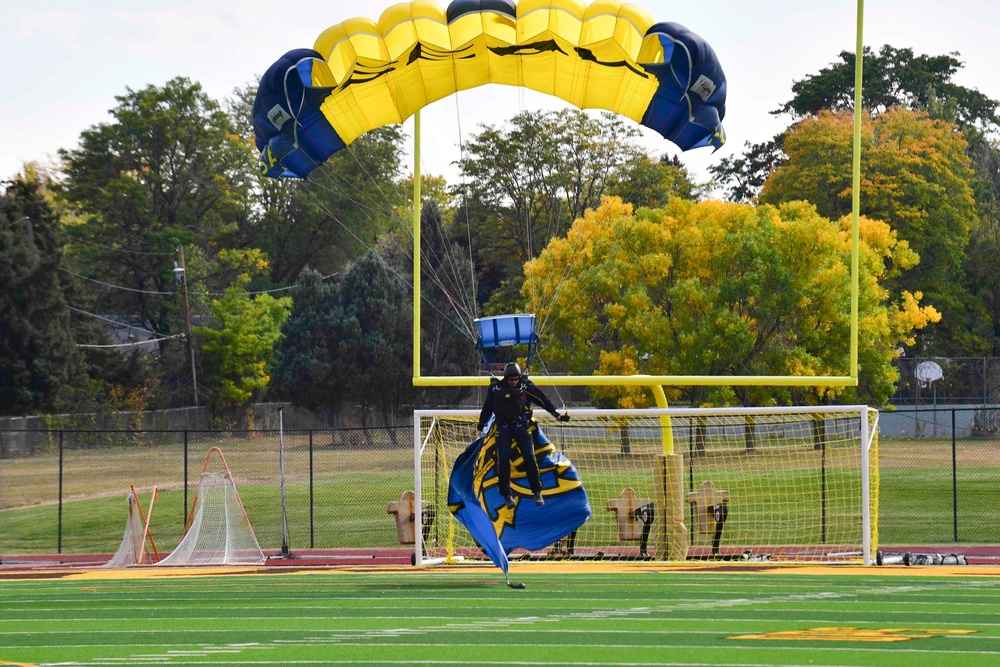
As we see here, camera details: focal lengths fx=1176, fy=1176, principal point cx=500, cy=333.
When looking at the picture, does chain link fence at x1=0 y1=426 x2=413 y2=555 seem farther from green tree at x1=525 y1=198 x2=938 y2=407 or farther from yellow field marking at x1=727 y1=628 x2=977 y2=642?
yellow field marking at x1=727 y1=628 x2=977 y2=642

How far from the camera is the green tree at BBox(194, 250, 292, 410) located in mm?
49125

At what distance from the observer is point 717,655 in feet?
21.9

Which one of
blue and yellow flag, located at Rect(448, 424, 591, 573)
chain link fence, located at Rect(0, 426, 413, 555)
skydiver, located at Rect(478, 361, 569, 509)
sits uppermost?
skydiver, located at Rect(478, 361, 569, 509)

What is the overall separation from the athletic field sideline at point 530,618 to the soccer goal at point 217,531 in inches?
103

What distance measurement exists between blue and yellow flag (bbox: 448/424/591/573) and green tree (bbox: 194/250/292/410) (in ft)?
127

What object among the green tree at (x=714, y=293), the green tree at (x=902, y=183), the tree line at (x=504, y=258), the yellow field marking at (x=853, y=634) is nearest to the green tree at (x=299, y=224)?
the tree line at (x=504, y=258)

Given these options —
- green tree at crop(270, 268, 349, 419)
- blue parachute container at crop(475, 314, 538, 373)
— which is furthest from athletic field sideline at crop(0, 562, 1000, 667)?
green tree at crop(270, 268, 349, 419)

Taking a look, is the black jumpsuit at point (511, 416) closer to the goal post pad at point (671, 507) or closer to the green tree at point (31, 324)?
the goal post pad at point (671, 507)

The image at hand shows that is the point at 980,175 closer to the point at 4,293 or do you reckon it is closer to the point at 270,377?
the point at 270,377

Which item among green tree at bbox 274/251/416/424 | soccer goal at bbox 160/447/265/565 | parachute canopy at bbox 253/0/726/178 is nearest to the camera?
parachute canopy at bbox 253/0/726/178

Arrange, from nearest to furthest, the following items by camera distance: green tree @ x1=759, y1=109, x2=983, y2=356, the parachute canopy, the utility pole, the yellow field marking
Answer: the yellow field marking < the parachute canopy < green tree @ x1=759, y1=109, x2=983, y2=356 < the utility pole

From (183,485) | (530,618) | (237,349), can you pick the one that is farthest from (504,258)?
(530,618)

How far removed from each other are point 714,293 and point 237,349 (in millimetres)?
25999

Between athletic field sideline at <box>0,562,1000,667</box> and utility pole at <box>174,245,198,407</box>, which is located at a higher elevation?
utility pole at <box>174,245,198,407</box>
